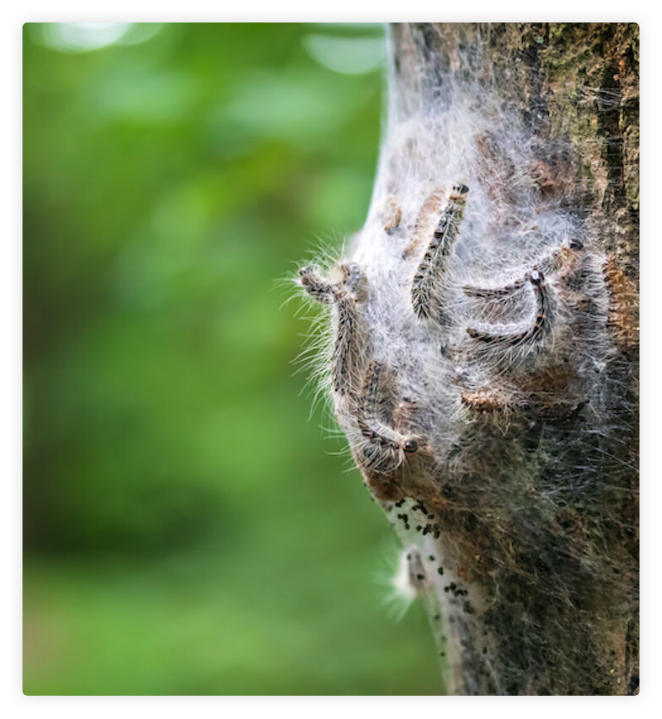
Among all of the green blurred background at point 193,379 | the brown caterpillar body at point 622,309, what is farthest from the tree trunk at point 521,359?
the green blurred background at point 193,379

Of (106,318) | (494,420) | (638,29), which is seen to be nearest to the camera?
(638,29)

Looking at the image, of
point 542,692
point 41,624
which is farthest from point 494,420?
point 41,624

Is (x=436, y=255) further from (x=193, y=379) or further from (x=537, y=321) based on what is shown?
(x=193, y=379)

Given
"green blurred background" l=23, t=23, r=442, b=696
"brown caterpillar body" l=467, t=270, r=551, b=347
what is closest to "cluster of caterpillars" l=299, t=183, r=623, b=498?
"brown caterpillar body" l=467, t=270, r=551, b=347

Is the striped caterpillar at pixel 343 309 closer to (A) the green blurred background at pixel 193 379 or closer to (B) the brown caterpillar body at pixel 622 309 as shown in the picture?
(A) the green blurred background at pixel 193 379

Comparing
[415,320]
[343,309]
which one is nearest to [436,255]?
[415,320]

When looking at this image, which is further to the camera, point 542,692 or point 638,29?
point 542,692
